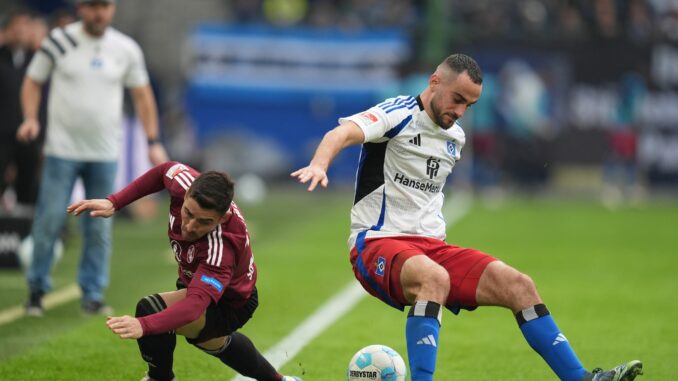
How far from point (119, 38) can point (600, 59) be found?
19201 mm

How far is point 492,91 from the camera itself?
2723 cm

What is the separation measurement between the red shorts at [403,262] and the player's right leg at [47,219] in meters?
3.47

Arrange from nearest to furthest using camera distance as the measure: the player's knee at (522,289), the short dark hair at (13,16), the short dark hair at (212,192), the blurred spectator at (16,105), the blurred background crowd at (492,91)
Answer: the short dark hair at (212,192) < the player's knee at (522,289) < the short dark hair at (13,16) < the blurred spectator at (16,105) < the blurred background crowd at (492,91)

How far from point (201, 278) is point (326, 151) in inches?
A: 33.7

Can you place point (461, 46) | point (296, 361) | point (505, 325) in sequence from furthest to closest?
point (461, 46) < point (505, 325) < point (296, 361)

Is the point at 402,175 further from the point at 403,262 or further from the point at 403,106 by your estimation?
the point at 403,262

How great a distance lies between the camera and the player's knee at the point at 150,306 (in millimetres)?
6273

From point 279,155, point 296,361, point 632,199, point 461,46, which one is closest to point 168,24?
point 279,155

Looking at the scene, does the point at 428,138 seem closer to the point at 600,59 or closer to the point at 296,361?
the point at 296,361

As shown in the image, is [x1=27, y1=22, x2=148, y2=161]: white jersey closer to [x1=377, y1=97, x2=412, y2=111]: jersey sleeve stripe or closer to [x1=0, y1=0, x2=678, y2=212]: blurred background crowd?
[x1=377, y1=97, x2=412, y2=111]: jersey sleeve stripe

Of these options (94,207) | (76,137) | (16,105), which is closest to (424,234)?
(94,207)

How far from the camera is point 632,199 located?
26016mm

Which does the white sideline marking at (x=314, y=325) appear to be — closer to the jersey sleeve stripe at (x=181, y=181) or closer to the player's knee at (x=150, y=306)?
the player's knee at (x=150, y=306)

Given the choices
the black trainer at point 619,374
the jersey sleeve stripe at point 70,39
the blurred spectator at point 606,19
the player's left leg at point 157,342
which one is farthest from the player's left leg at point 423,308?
the blurred spectator at point 606,19
